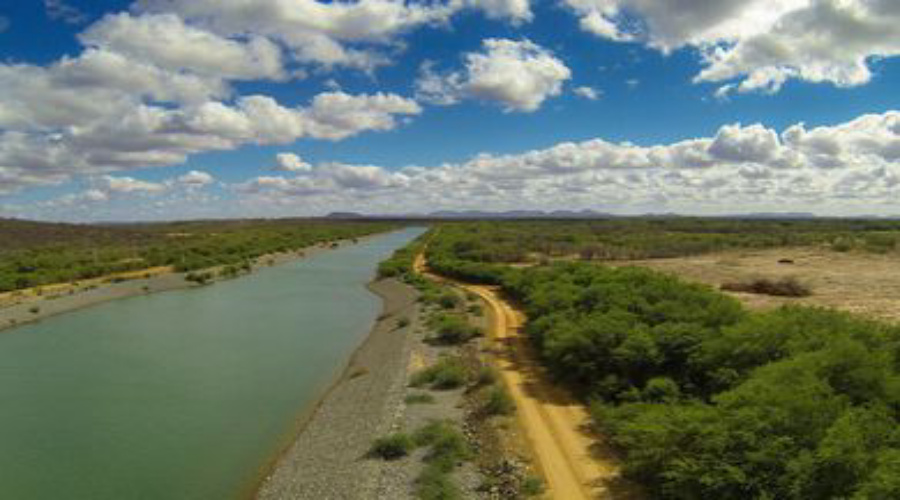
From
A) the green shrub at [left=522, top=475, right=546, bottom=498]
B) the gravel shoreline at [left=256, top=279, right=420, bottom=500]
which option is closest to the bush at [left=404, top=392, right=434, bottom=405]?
the gravel shoreline at [left=256, top=279, right=420, bottom=500]

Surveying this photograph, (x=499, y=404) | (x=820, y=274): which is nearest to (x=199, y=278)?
(x=499, y=404)

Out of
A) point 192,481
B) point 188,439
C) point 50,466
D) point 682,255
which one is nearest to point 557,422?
point 192,481

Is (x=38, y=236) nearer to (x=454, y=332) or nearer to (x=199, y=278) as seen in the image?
(x=199, y=278)

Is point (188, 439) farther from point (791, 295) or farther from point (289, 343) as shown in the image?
point (791, 295)

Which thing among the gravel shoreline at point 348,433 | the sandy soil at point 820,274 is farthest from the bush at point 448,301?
the sandy soil at point 820,274

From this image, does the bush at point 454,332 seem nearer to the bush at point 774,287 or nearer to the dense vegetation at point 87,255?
the bush at point 774,287

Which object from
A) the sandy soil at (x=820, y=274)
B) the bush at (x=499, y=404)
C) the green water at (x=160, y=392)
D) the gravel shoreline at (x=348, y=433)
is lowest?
the green water at (x=160, y=392)
